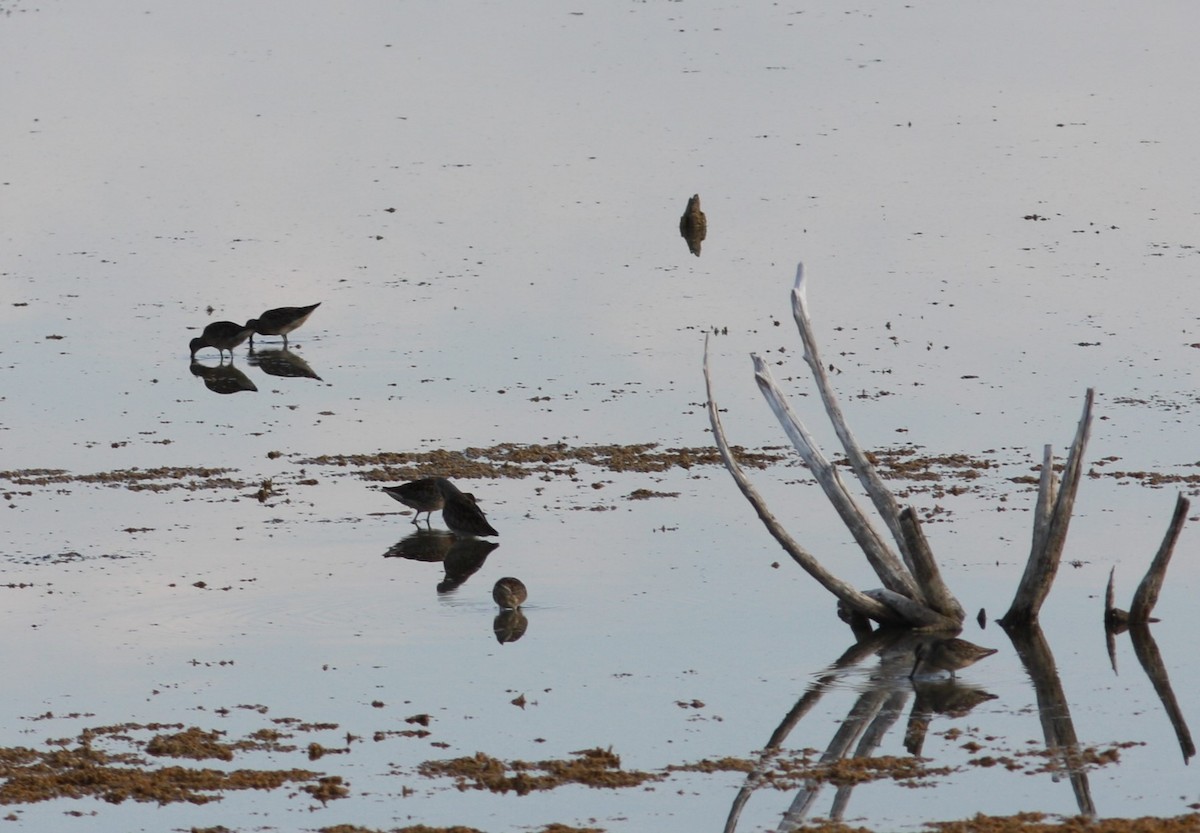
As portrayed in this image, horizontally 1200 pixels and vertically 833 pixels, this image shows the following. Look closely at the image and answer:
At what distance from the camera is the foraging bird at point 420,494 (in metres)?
15.9

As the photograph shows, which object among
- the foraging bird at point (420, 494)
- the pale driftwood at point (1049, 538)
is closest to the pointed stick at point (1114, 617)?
the pale driftwood at point (1049, 538)

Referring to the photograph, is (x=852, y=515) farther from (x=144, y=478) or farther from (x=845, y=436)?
(x=144, y=478)

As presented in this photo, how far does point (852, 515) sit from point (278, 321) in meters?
10.7

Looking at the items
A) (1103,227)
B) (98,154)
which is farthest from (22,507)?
(98,154)

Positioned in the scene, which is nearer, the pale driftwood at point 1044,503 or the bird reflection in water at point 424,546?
the pale driftwood at point 1044,503

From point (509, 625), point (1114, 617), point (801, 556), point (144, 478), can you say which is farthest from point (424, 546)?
point (1114, 617)

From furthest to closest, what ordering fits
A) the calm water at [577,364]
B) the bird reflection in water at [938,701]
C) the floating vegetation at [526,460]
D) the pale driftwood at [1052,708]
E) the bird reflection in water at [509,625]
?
the floating vegetation at [526,460] → the bird reflection in water at [509,625] → the calm water at [577,364] → the bird reflection in water at [938,701] → the pale driftwood at [1052,708]

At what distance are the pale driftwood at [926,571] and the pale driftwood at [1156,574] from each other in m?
1.11

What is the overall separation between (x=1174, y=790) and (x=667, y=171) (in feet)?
74.2

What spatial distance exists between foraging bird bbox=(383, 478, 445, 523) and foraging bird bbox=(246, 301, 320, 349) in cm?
702

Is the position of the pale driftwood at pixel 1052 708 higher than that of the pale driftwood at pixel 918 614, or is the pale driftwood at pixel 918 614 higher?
the pale driftwood at pixel 918 614

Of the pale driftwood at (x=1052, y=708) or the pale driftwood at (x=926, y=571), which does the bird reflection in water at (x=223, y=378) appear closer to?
the pale driftwood at (x=926, y=571)

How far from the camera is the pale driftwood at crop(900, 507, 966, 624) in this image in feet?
43.3

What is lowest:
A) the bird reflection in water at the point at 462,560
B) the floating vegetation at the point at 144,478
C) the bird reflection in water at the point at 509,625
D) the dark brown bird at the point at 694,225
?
the bird reflection in water at the point at 509,625
